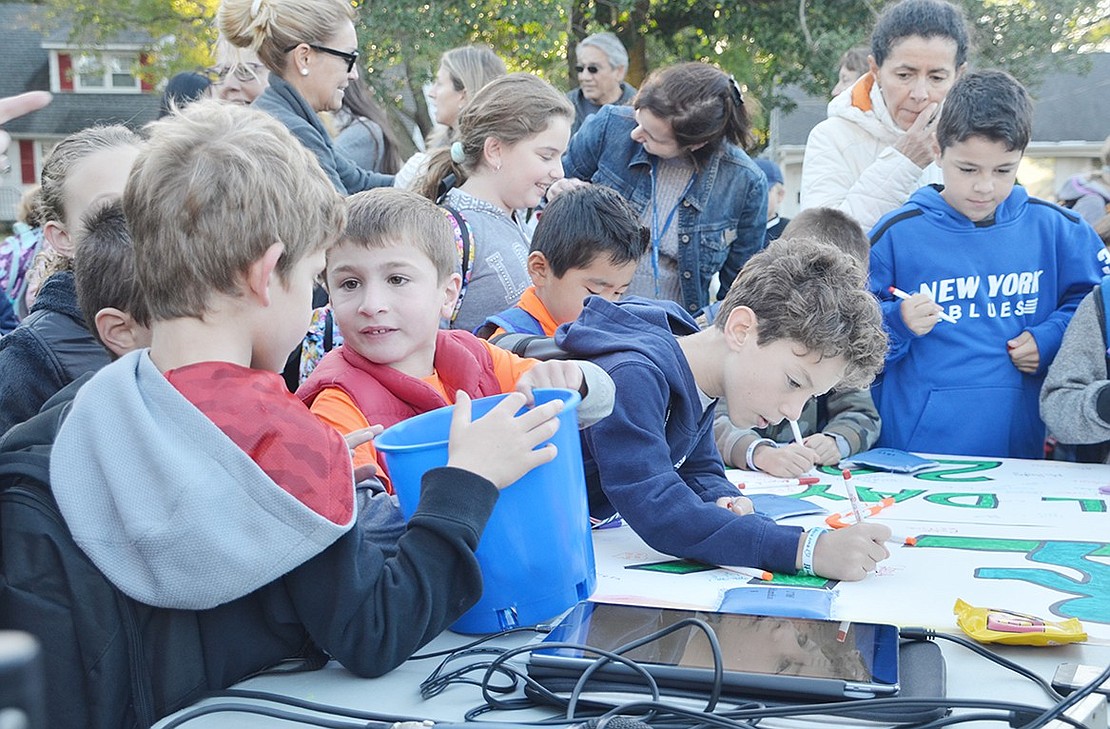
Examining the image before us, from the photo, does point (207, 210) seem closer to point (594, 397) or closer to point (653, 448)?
point (594, 397)

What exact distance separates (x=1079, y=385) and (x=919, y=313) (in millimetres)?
412

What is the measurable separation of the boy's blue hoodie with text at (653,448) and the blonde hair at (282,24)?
1446 millimetres

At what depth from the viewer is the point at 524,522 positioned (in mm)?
1369

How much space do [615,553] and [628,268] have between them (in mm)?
949

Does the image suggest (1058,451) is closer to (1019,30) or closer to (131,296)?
(131,296)

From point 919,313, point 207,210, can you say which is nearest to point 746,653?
point 207,210

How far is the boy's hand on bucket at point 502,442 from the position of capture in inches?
50.9

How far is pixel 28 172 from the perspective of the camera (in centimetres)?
2711

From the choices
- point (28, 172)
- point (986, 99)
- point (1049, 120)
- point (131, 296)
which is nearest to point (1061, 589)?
point (131, 296)

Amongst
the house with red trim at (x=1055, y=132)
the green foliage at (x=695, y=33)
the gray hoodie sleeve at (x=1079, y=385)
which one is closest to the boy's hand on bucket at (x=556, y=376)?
the gray hoodie sleeve at (x=1079, y=385)

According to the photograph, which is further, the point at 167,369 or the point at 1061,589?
the point at 1061,589

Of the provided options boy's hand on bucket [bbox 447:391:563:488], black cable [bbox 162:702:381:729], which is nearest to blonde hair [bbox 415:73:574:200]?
boy's hand on bucket [bbox 447:391:563:488]

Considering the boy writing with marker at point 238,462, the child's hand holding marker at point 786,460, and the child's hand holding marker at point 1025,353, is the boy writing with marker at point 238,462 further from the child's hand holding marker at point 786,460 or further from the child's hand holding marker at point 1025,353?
the child's hand holding marker at point 1025,353

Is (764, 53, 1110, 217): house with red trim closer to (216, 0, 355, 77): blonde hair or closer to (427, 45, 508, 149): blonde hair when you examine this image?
(427, 45, 508, 149): blonde hair
